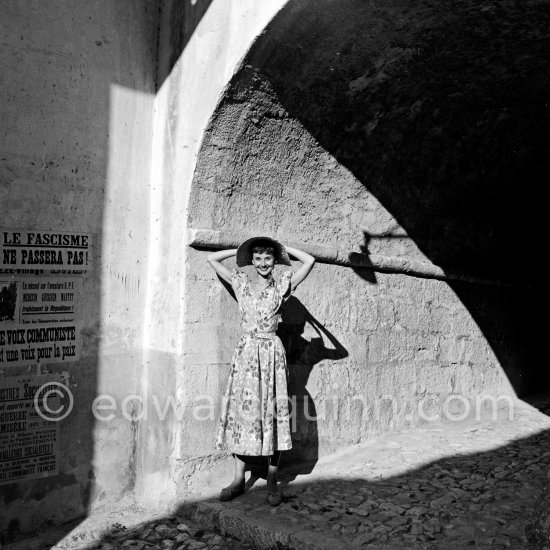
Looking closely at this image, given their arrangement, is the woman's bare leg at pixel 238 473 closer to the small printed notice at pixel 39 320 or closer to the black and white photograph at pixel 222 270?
the black and white photograph at pixel 222 270

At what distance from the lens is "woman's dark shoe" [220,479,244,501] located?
4.70 meters

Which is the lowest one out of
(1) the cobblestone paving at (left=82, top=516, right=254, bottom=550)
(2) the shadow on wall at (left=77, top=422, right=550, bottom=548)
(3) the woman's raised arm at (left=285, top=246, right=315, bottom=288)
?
(1) the cobblestone paving at (left=82, top=516, right=254, bottom=550)

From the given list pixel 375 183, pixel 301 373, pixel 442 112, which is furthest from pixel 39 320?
pixel 442 112

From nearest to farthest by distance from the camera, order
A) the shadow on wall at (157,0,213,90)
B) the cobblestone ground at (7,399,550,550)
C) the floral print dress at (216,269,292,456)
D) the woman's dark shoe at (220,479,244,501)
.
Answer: the cobblestone ground at (7,399,550,550) < the floral print dress at (216,269,292,456) < the woman's dark shoe at (220,479,244,501) < the shadow on wall at (157,0,213,90)

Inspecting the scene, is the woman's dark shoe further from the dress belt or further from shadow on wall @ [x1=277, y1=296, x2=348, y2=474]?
the dress belt

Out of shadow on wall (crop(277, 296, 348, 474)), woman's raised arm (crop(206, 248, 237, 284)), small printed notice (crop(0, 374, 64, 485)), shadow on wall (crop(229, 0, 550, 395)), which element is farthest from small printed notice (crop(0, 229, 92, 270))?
shadow on wall (crop(277, 296, 348, 474))

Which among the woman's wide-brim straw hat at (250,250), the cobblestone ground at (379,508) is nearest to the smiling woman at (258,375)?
the woman's wide-brim straw hat at (250,250)

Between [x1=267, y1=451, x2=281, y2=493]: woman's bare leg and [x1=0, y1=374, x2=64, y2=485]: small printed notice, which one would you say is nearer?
[x1=0, y1=374, x2=64, y2=485]: small printed notice

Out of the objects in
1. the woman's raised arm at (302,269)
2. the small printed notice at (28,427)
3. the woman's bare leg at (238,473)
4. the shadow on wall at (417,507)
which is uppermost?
the woman's raised arm at (302,269)

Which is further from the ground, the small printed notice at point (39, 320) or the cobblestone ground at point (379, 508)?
the small printed notice at point (39, 320)

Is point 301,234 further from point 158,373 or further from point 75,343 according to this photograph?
point 75,343

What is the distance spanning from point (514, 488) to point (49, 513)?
10.7 feet

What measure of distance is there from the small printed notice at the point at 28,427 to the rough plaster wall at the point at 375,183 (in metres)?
0.97

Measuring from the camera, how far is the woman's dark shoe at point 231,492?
15.4ft
